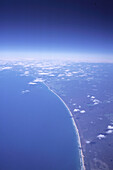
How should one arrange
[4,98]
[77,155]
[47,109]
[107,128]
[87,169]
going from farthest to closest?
[4,98] < [47,109] < [107,128] < [77,155] < [87,169]

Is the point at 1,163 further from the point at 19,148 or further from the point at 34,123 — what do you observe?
the point at 34,123

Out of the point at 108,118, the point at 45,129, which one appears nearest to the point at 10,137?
the point at 45,129

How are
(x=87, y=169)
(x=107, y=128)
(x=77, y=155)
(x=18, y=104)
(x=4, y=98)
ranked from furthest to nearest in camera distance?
1. (x=4, y=98)
2. (x=18, y=104)
3. (x=107, y=128)
4. (x=77, y=155)
5. (x=87, y=169)

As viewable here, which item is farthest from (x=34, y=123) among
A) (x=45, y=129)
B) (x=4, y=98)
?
(x=4, y=98)

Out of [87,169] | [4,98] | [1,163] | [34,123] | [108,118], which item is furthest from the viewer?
[4,98]

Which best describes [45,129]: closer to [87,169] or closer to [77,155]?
[77,155]

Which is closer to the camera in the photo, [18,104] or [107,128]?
[107,128]
